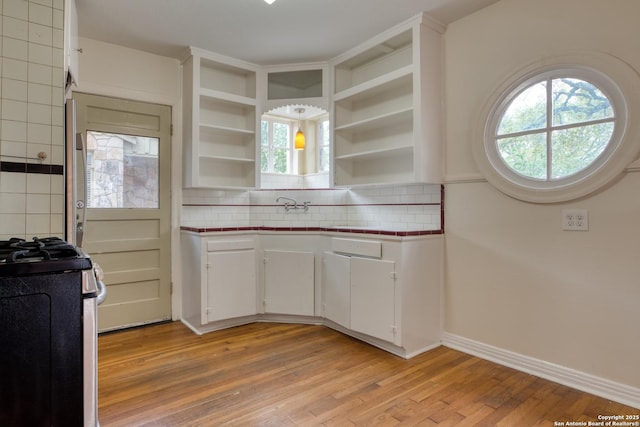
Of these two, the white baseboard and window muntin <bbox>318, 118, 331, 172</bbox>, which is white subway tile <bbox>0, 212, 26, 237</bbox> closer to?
window muntin <bbox>318, 118, 331, 172</bbox>

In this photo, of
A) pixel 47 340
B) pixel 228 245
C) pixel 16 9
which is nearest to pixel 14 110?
pixel 16 9

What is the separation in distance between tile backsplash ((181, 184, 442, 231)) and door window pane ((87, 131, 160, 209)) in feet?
1.16

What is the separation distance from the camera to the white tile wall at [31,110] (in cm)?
203

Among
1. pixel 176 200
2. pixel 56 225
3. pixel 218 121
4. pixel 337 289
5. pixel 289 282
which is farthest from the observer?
pixel 218 121

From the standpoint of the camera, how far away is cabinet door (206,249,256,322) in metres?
3.04

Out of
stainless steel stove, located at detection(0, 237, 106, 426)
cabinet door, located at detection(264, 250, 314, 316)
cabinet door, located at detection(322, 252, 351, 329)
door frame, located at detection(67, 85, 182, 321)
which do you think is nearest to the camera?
stainless steel stove, located at detection(0, 237, 106, 426)

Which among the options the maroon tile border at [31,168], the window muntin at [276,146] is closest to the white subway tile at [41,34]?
the maroon tile border at [31,168]

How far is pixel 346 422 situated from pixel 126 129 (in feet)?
9.48

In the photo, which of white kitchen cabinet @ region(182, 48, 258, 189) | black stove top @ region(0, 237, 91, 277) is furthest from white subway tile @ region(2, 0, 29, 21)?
black stove top @ region(0, 237, 91, 277)

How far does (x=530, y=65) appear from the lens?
7.52 ft

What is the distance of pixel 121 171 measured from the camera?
124 inches

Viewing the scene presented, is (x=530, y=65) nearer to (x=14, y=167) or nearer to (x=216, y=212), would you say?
(x=216, y=212)

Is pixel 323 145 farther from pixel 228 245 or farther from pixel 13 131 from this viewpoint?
pixel 13 131

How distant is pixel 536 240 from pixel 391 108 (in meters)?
1.59
